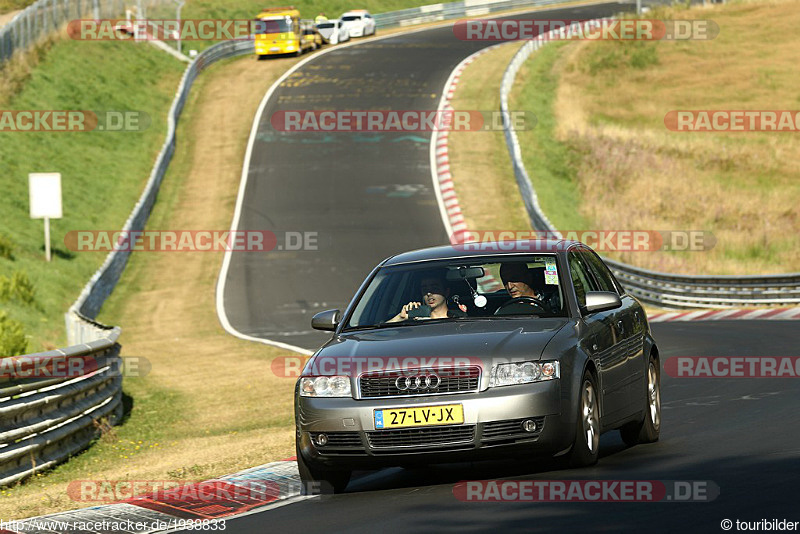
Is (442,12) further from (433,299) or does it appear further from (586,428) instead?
(586,428)

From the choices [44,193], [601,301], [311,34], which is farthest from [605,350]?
[311,34]

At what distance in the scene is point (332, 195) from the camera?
3831 centimetres

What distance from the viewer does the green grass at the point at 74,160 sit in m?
29.6

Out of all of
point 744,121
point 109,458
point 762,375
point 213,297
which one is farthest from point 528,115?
point 109,458

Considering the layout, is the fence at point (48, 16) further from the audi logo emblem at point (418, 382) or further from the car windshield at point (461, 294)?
the audi logo emblem at point (418, 382)

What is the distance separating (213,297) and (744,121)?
27.4m

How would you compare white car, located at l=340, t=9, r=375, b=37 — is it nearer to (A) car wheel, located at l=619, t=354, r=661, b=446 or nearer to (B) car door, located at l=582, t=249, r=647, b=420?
(B) car door, located at l=582, t=249, r=647, b=420

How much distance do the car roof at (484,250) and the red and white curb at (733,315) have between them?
15.5 metres

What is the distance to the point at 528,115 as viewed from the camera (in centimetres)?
4819

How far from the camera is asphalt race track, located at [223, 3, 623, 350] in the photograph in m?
28.8

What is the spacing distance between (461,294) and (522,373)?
1.35 m

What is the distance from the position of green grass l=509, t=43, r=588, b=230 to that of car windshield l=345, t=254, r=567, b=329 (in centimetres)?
2759

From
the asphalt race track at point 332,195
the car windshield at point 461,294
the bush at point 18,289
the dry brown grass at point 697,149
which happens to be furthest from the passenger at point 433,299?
the dry brown grass at point 697,149

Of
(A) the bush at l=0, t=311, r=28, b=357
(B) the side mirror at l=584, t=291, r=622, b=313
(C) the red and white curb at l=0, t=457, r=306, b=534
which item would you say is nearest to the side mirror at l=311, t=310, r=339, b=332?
(C) the red and white curb at l=0, t=457, r=306, b=534
